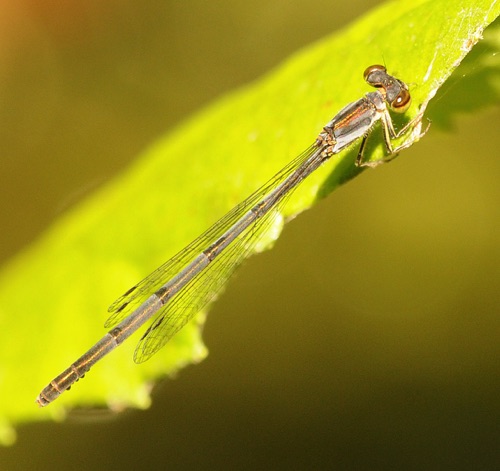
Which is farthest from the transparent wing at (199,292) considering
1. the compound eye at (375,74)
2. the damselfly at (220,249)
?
the compound eye at (375,74)

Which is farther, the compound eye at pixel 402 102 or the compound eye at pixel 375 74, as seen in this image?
the compound eye at pixel 402 102

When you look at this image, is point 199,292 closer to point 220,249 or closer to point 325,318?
point 220,249

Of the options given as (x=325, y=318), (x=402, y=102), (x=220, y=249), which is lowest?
(x=402, y=102)

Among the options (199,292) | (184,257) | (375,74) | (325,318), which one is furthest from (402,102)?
(325,318)

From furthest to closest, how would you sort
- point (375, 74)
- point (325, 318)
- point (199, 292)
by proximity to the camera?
point (325, 318)
point (199, 292)
point (375, 74)

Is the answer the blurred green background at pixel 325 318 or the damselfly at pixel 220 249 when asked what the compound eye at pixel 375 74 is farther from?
the blurred green background at pixel 325 318

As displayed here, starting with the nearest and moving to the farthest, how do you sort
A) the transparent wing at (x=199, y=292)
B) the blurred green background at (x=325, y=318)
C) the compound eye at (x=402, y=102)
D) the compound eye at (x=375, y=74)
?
1. the compound eye at (x=375, y=74)
2. the compound eye at (x=402, y=102)
3. the transparent wing at (x=199, y=292)
4. the blurred green background at (x=325, y=318)
